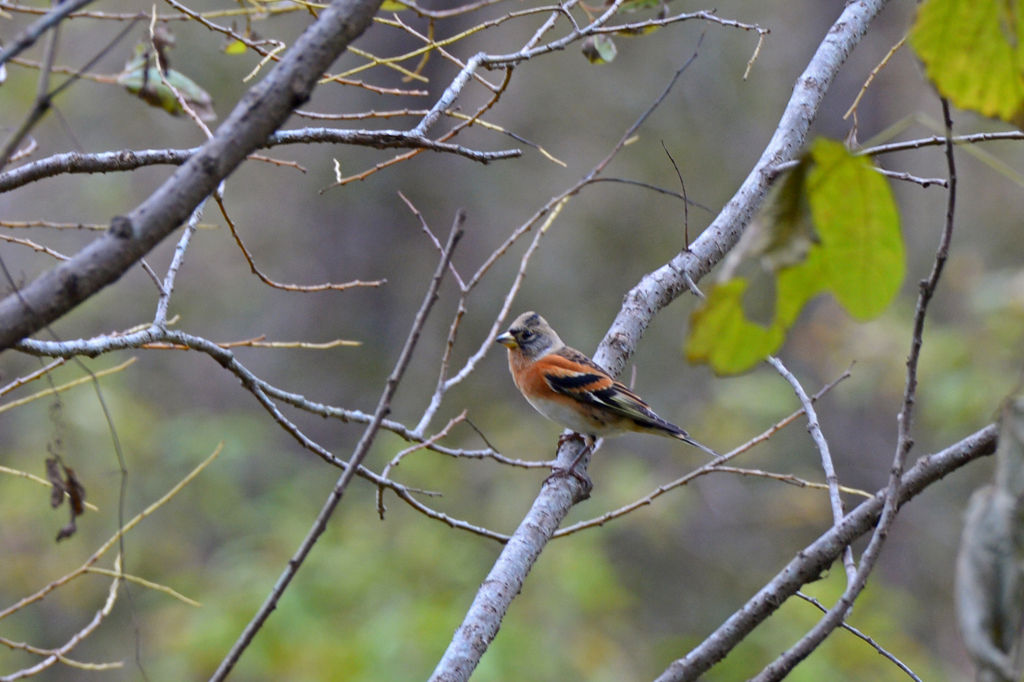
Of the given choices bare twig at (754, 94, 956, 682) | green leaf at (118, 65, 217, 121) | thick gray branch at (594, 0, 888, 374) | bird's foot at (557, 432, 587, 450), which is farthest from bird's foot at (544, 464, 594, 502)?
green leaf at (118, 65, 217, 121)

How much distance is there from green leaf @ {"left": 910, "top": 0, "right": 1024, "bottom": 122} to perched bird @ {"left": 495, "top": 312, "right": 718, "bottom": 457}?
2.92 meters

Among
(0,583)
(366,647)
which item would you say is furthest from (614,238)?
→ (0,583)

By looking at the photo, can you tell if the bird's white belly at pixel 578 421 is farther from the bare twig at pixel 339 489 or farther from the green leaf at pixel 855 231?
the green leaf at pixel 855 231

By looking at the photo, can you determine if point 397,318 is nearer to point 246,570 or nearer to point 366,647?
point 246,570

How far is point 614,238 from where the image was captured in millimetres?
10961

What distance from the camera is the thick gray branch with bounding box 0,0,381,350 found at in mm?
1366

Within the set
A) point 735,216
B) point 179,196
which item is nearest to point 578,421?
point 735,216

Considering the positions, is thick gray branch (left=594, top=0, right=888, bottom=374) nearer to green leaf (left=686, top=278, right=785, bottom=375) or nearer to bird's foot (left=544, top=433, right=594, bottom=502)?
bird's foot (left=544, top=433, right=594, bottom=502)

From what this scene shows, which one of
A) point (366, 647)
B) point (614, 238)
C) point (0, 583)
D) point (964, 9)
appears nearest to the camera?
point (964, 9)

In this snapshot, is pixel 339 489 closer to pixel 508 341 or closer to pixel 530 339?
pixel 508 341

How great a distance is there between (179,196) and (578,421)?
10.9 ft

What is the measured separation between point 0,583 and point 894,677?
28.6 feet

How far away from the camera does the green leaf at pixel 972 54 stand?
3.75 ft

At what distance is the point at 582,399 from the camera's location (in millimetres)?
4633
